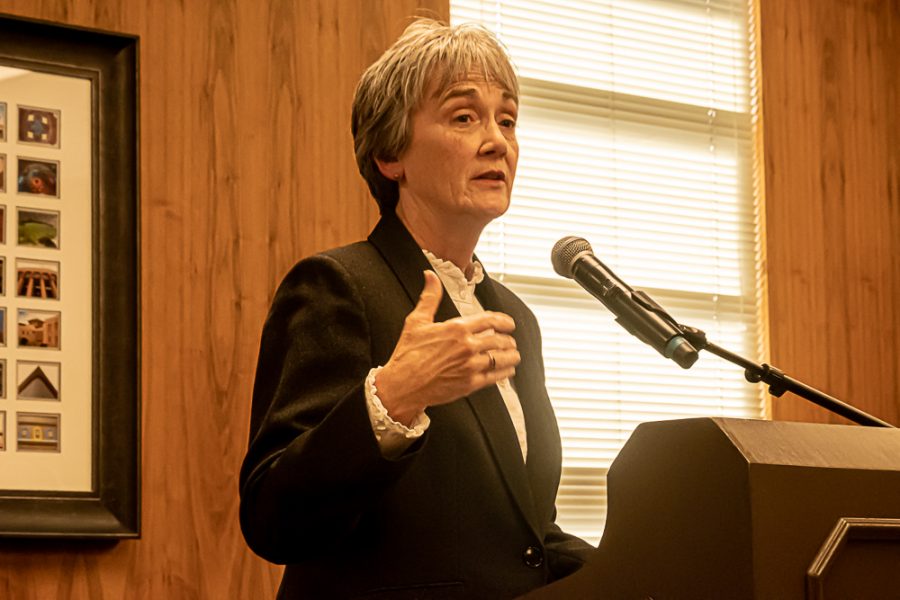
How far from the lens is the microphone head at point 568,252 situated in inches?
69.7

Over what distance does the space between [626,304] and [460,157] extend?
1.33ft

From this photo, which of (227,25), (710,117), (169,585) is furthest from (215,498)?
(710,117)

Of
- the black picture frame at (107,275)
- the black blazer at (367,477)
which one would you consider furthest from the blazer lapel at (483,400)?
the black picture frame at (107,275)

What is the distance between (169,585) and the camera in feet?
8.89

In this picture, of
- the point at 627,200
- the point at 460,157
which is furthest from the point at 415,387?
the point at 627,200

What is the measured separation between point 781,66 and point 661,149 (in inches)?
21.3

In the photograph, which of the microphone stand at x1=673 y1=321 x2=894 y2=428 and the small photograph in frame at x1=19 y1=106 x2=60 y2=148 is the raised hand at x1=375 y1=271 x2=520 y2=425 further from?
the small photograph in frame at x1=19 y1=106 x2=60 y2=148

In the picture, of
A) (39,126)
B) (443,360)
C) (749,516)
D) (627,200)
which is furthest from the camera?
(627,200)

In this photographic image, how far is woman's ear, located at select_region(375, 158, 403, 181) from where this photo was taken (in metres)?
1.97

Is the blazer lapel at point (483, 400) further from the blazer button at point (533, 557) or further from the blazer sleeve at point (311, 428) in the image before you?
the blazer sleeve at point (311, 428)

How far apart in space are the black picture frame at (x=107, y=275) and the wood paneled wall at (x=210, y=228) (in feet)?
0.16

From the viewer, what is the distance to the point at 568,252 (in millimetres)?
1780

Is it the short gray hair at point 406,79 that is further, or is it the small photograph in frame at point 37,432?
the small photograph in frame at point 37,432

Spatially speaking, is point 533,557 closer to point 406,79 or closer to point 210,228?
point 406,79
